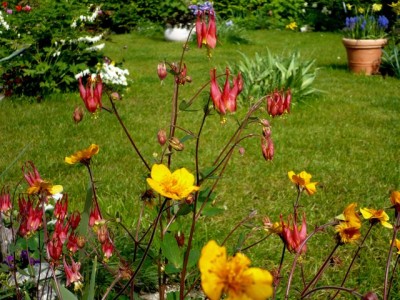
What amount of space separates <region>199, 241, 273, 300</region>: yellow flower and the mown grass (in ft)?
4.95

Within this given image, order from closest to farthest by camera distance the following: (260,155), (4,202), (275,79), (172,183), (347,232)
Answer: (172,183)
(347,232)
(4,202)
(260,155)
(275,79)

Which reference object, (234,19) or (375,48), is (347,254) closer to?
(375,48)

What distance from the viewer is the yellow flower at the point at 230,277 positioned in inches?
29.9

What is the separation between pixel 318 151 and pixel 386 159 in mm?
505

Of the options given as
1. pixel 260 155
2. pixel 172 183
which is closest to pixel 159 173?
pixel 172 183

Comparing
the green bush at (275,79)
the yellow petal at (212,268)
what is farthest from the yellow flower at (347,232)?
the green bush at (275,79)

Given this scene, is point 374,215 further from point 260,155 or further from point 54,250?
point 260,155

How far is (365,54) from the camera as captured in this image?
24.7ft

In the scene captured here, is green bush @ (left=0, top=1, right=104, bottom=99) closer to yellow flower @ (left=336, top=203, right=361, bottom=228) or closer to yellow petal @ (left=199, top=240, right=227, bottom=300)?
yellow flower @ (left=336, top=203, right=361, bottom=228)

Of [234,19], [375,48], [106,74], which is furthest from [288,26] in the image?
[106,74]

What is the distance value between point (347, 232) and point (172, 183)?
1.63ft

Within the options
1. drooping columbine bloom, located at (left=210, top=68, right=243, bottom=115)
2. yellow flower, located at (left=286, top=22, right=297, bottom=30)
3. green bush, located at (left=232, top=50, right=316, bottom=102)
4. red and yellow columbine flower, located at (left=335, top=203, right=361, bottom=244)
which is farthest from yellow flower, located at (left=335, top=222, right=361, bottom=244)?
yellow flower, located at (left=286, top=22, right=297, bottom=30)

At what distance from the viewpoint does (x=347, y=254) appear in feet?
9.37

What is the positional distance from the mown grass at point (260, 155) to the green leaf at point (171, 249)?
0.90 meters
